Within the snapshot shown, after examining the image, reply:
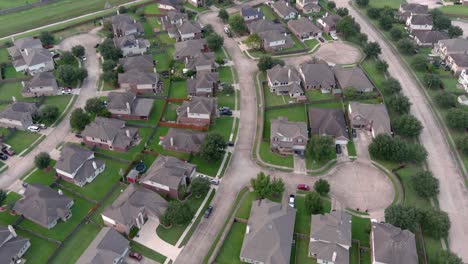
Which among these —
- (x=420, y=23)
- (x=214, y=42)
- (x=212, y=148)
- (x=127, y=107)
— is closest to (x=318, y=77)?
(x=214, y=42)

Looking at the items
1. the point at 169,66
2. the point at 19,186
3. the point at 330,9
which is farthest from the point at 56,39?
the point at 330,9

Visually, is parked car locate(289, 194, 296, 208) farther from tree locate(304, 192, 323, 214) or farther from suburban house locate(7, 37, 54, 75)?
suburban house locate(7, 37, 54, 75)

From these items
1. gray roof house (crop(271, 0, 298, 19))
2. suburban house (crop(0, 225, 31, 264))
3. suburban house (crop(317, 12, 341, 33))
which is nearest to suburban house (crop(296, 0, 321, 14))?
gray roof house (crop(271, 0, 298, 19))

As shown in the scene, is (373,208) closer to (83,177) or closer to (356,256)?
(356,256)

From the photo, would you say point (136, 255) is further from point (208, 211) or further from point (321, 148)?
point (321, 148)

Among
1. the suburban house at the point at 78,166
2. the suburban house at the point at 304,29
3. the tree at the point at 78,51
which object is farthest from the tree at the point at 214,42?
the suburban house at the point at 78,166

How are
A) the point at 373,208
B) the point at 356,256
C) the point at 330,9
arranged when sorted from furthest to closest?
the point at 330,9 → the point at 373,208 → the point at 356,256
